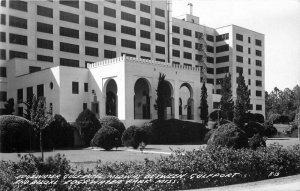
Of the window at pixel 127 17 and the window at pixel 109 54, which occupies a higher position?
the window at pixel 127 17

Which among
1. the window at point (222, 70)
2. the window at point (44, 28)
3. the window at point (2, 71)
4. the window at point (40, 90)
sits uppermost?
the window at point (44, 28)

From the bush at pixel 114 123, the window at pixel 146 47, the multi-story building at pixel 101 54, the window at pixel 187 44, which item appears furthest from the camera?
the window at pixel 187 44

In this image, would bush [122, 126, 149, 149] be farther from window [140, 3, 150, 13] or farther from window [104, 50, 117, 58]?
window [140, 3, 150, 13]

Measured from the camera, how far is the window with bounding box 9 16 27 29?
158 ft

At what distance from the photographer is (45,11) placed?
51.8 meters

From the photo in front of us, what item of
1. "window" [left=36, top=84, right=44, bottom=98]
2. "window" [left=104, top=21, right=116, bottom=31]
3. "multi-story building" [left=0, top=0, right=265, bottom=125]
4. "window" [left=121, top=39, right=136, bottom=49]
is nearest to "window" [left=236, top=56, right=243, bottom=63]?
"multi-story building" [left=0, top=0, right=265, bottom=125]

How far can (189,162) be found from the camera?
44.0 feet

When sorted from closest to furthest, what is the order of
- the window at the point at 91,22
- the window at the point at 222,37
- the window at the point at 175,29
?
the window at the point at 91,22 → the window at the point at 175,29 → the window at the point at 222,37

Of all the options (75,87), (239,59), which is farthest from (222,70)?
(75,87)

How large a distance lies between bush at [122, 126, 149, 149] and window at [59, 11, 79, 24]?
28610 millimetres

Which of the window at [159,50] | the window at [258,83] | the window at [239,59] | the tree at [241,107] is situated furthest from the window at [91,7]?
the window at [258,83]

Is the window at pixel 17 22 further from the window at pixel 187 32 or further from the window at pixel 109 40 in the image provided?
the window at pixel 187 32

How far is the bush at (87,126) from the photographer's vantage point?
3622 cm

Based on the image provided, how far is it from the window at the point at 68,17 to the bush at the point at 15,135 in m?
27.6
